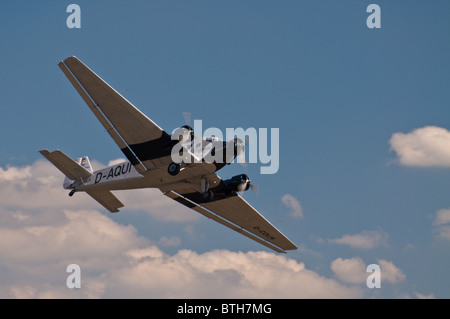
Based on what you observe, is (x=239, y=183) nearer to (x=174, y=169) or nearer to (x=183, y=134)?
(x=174, y=169)

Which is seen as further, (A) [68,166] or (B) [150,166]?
(A) [68,166]

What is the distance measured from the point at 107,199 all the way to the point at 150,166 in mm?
6203

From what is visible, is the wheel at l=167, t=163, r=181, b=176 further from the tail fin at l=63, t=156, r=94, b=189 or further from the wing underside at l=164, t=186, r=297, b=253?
the tail fin at l=63, t=156, r=94, b=189

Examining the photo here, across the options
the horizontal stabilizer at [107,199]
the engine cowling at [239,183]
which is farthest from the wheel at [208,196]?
the horizontal stabilizer at [107,199]

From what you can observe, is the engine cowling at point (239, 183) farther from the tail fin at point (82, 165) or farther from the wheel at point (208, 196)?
the tail fin at point (82, 165)

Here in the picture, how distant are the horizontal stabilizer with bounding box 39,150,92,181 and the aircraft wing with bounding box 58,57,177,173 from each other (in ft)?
16.9

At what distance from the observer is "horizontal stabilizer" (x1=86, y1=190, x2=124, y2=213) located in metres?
38.7

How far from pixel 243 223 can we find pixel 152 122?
41.0 feet

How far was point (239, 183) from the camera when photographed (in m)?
35.7

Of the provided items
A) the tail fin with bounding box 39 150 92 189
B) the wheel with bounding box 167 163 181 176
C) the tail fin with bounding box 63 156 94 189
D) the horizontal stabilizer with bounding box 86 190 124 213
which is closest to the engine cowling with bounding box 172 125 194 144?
the wheel with bounding box 167 163 181 176

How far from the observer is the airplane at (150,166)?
105 ft

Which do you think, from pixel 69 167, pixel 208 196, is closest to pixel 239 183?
pixel 208 196
